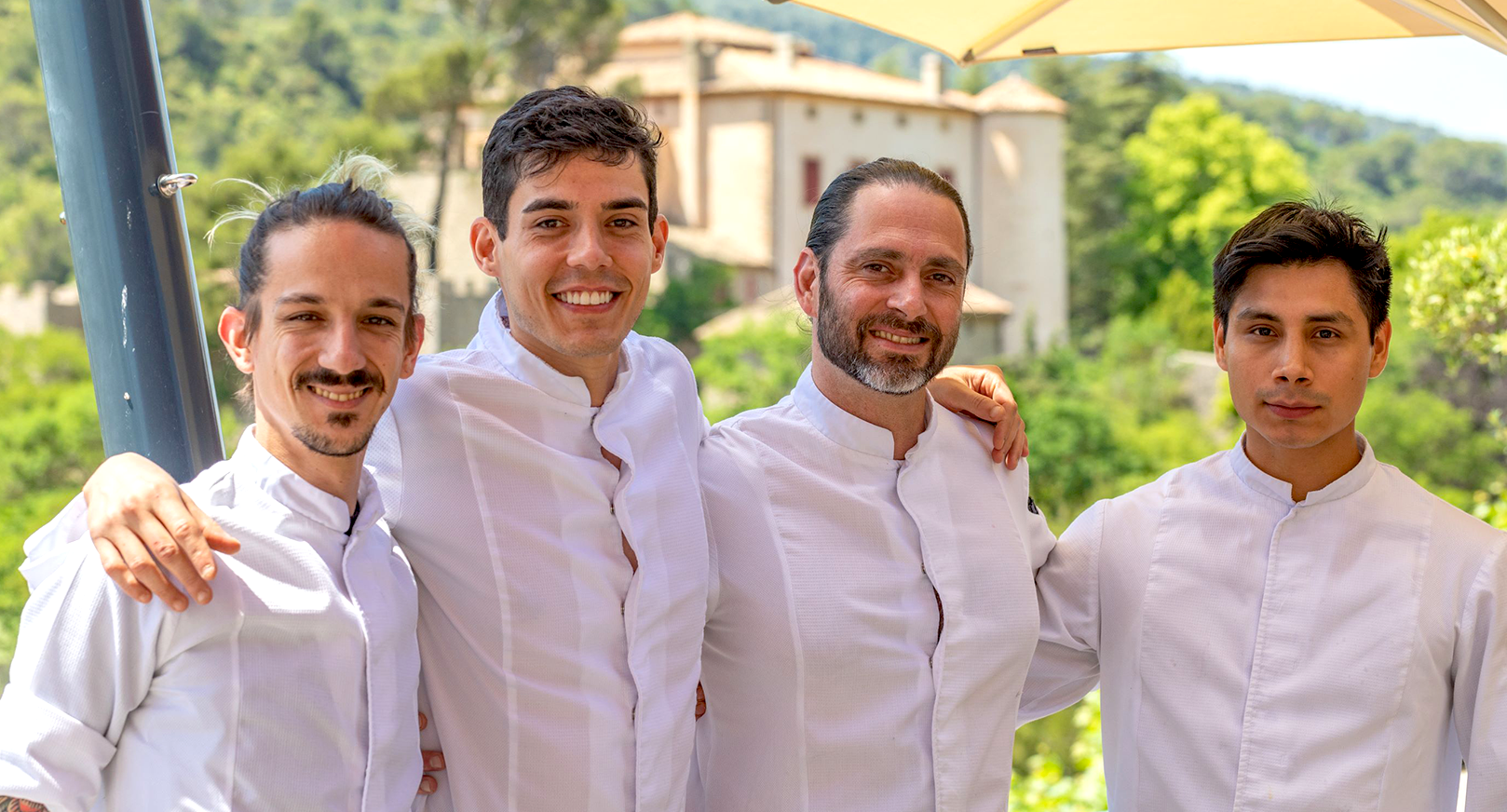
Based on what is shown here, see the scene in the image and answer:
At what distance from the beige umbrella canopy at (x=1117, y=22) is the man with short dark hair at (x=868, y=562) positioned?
1.96 feet

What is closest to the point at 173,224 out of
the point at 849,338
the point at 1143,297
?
the point at 849,338

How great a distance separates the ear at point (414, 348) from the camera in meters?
2.20

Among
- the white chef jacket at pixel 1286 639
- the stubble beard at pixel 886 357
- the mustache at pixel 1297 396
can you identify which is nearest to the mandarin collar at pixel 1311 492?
the white chef jacket at pixel 1286 639

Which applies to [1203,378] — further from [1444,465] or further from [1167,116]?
[1167,116]

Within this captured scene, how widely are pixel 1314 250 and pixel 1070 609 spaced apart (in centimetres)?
83

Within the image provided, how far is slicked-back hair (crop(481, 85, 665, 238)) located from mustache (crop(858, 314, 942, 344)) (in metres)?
0.49

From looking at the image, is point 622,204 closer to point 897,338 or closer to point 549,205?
point 549,205

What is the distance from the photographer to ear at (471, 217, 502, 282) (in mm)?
2402

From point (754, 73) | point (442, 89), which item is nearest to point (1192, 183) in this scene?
point (754, 73)

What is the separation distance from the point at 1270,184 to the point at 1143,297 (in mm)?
6947

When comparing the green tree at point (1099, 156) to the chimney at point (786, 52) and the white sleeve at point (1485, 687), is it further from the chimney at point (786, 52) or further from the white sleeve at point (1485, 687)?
the white sleeve at point (1485, 687)

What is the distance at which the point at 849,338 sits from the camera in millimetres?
2582

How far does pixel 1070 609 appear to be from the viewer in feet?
9.15

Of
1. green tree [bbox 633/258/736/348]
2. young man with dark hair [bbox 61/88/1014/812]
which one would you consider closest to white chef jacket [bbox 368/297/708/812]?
young man with dark hair [bbox 61/88/1014/812]
